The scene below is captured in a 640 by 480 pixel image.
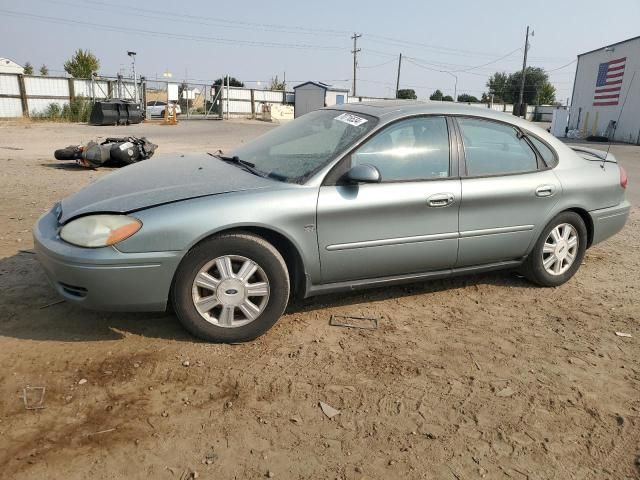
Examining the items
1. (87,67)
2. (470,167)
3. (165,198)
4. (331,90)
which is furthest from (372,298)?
(87,67)

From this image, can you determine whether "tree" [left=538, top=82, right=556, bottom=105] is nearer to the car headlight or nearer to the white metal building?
the white metal building

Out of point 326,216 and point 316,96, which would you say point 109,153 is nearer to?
point 326,216

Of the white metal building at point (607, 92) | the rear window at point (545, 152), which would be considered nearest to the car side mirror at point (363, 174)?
the rear window at point (545, 152)

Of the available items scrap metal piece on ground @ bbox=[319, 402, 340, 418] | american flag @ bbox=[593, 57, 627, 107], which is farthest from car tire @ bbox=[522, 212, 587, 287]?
american flag @ bbox=[593, 57, 627, 107]

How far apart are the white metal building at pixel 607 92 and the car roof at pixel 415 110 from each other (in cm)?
2413

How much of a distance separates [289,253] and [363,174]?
2.35 feet

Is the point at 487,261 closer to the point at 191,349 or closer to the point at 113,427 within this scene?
the point at 191,349

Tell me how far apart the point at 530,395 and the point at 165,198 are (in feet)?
7.99

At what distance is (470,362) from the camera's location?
332 cm

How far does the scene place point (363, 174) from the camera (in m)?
3.45

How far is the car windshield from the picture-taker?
12.0 ft

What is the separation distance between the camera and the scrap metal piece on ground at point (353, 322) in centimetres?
375

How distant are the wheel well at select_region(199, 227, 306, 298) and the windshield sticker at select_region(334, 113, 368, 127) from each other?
1089 mm

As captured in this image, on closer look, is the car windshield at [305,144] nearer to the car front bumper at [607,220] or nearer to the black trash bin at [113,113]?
the car front bumper at [607,220]
